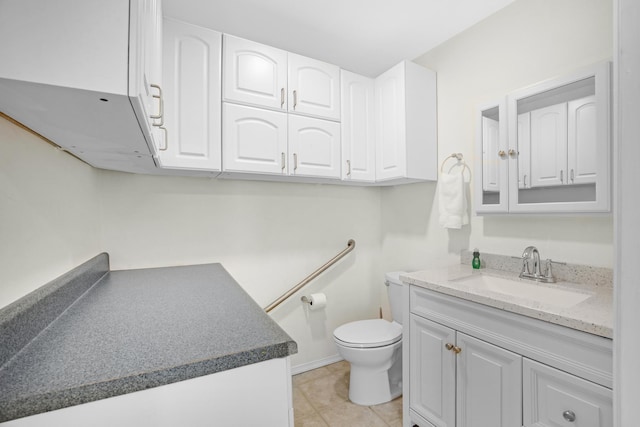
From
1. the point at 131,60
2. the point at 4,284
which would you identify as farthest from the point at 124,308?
the point at 131,60

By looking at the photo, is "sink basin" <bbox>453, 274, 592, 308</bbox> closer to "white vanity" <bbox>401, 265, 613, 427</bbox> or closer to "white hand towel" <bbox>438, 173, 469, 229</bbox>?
"white vanity" <bbox>401, 265, 613, 427</bbox>

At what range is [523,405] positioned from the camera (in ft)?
3.71

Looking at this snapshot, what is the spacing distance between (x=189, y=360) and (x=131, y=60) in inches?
24.5

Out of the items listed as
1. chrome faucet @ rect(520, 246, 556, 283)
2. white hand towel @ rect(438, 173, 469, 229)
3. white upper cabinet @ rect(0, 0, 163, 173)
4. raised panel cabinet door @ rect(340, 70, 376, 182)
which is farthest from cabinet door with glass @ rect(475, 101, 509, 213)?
white upper cabinet @ rect(0, 0, 163, 173)

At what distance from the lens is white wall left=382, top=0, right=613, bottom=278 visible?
4.62 feet

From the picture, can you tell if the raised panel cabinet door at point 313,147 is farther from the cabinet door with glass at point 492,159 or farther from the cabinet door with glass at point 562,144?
the cabinet door with glass at point 562,144

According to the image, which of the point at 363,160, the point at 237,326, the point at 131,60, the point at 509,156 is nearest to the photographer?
the point at 131,60

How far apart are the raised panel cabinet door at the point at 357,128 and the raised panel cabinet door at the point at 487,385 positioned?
1.24 m

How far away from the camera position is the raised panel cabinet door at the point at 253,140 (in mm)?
1715

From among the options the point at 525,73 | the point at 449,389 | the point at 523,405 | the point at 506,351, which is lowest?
the point at 449,389

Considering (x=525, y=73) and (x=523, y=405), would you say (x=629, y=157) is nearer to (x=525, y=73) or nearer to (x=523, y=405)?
(x=523, y=405)

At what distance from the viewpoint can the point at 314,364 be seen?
2.38 meters

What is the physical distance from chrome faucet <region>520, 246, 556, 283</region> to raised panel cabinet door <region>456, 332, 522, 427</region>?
1.75 feet

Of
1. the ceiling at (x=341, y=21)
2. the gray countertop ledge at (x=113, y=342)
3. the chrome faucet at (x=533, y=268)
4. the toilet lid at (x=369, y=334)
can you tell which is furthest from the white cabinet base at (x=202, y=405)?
the ceiling at (x=341, y=21)
